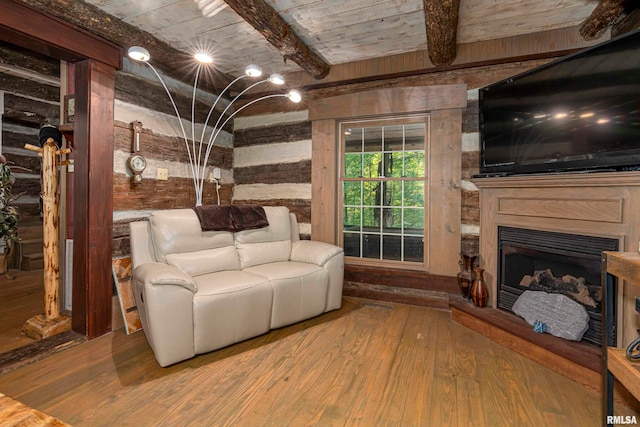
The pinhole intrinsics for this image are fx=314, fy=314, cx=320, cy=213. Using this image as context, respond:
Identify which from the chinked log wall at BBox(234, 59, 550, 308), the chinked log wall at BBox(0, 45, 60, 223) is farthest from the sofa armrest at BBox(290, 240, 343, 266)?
the chinked log wall at BBox(0, 45, 60, 223)

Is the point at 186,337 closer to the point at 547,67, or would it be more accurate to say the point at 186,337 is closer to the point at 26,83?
the point at 547,67

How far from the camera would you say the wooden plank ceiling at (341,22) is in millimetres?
2240

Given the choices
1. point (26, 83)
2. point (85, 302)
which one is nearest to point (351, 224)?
point (85, 302)

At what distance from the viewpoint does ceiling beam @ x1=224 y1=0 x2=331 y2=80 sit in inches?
82.7

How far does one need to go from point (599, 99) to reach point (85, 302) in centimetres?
385

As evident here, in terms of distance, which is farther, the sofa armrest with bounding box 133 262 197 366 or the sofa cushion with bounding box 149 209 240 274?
the sofa cushion with bounding box 149 209 240 274

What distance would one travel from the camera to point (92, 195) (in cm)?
239

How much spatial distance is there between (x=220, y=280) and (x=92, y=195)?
3.84ft

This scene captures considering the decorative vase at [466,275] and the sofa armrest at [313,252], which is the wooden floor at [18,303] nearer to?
the sofa armrest at [313,252]

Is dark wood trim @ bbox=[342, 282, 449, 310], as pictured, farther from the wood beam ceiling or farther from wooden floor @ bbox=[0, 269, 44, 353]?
wooden floor @ bbox=[0, 269, 44, 353]

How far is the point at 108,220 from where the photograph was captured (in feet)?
8.23

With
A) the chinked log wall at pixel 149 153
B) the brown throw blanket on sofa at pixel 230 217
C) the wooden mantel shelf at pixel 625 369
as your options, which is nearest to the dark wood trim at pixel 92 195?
the chinked log wall at pixel 149 153

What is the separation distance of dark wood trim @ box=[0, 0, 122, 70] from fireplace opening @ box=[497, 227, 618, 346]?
11.5ft

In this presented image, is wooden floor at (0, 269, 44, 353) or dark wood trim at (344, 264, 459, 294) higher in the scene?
dark wood trim at (344, 264, 459, 294)
